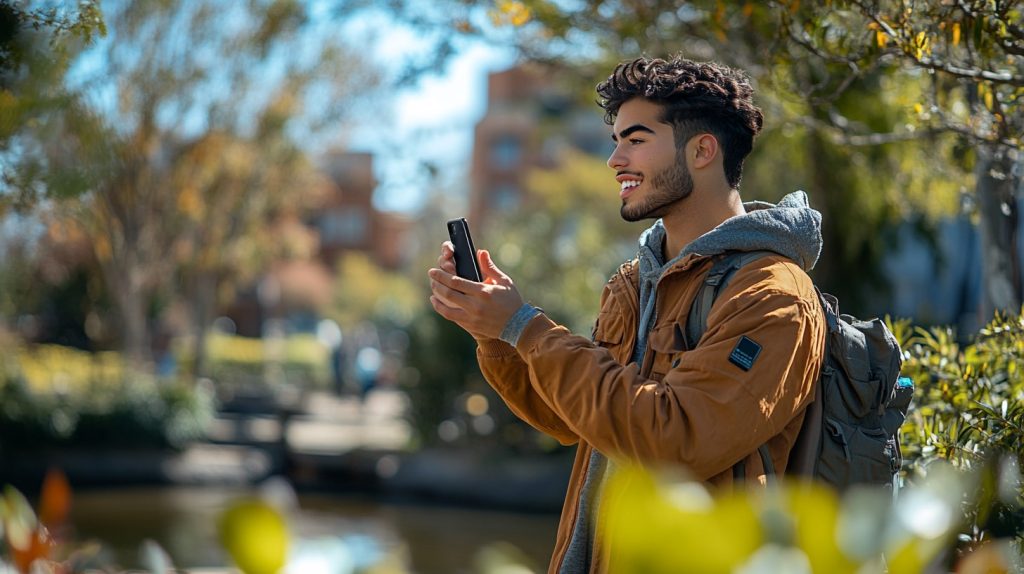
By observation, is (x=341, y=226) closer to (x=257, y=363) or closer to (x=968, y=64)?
(x=257, y=363)

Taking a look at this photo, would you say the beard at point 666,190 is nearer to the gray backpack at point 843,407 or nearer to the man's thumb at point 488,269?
the gray backpack at point 843,407

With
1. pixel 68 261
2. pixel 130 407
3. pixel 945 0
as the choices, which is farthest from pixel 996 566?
pixel 68 261

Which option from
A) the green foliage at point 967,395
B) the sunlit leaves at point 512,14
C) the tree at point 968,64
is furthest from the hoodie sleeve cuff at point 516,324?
the sunlit leaves at point 512,14

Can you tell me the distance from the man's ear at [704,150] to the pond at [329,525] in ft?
28.7

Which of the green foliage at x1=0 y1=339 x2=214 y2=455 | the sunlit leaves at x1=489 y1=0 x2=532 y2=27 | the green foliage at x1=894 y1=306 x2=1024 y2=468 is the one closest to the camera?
the green foliage at x1=894 y1=306 x2=1024 y2=468

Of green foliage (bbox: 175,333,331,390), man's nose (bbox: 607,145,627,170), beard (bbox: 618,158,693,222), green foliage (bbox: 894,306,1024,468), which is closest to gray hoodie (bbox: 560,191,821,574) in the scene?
beard (bbox: 618,158,693,222)

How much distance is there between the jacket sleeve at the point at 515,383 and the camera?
250 cm

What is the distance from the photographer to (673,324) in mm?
2312

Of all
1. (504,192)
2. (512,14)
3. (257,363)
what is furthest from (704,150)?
(504,192)

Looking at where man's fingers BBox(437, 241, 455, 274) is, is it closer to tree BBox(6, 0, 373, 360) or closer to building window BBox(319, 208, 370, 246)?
tree BBox(6, 0, 373, 360)

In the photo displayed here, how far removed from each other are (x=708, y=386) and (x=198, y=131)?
16518mm

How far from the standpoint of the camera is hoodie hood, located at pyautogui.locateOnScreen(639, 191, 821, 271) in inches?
90.8

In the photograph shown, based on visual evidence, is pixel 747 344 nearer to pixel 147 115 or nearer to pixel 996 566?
pixel 996 566

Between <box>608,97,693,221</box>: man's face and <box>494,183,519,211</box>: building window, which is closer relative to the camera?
<box>608,97,693,221</box>: man's face
